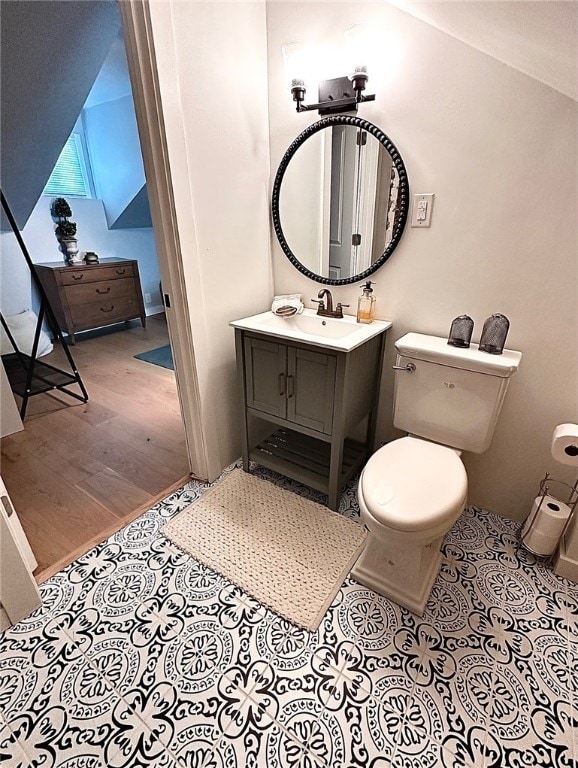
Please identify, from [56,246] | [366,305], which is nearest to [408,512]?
Result: [366,305]

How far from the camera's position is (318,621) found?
1250mm

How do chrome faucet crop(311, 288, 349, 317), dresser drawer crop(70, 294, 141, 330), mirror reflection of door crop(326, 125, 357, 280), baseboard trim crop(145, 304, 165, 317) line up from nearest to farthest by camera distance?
mirror reflection of door crop(326, 125, 357, 280)
chrome faucet crop(311, 288, 349, 317)
dresser drawer crop(70, 294, 141, 330)
baseboard trim crop(145, 304, 165, 317)

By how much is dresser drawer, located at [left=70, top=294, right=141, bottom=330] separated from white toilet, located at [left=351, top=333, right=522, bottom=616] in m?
3.36

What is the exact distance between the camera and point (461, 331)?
1.41m

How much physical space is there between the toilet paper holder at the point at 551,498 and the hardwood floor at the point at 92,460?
1.60 m

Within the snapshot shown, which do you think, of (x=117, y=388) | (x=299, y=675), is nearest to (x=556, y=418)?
(x=299, y=675)

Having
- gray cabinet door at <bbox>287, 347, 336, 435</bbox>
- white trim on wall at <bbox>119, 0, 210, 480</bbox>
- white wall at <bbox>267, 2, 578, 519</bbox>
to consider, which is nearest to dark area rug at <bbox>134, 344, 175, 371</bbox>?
white trim on wall at <bbox>119, 0, 210, 480</bbox>

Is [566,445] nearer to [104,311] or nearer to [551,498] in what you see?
[551,498]

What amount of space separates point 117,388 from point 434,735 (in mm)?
2767

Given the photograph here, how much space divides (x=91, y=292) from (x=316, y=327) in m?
2.92

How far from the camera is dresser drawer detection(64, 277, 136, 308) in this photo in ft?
11.5

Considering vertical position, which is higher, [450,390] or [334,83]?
[334,83]

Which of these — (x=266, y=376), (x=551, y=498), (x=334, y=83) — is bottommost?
(x=551, y=498)

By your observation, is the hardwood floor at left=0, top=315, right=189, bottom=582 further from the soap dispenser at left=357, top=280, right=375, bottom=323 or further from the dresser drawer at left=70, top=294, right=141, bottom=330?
the soap dispenser at left=357, top=280, right=375, bottom=323
